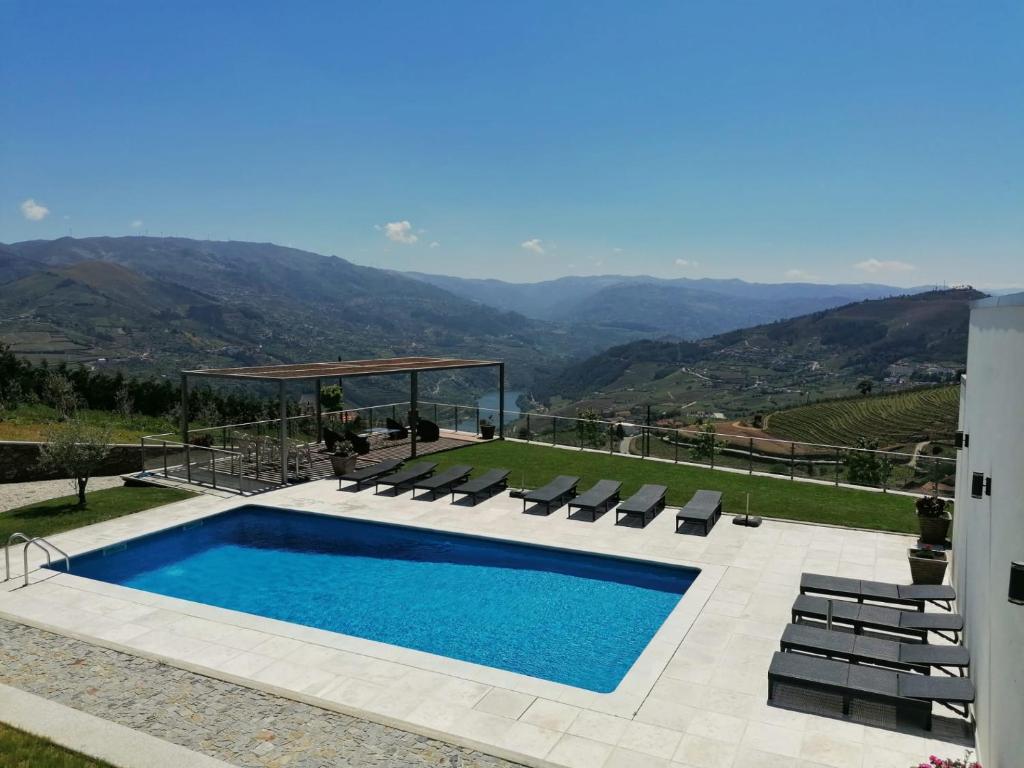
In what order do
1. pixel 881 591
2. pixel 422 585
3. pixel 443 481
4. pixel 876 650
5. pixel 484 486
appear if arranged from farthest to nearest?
pixel 443 481 → pixel 484 486 → pixel 422 585 → pixel 881 591 → pixel 876 650

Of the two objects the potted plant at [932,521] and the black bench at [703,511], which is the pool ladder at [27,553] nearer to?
the black bench at [703,511]

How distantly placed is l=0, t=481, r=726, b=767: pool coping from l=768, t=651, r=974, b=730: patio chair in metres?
1.28

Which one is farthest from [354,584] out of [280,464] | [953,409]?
[953,409]

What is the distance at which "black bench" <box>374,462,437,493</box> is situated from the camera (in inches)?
558

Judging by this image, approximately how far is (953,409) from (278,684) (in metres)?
64.1

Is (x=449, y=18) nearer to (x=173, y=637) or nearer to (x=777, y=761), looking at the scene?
(x=173, y=637)

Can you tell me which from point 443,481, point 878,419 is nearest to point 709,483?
point 443,481

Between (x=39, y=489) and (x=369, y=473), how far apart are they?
7943 millimetres

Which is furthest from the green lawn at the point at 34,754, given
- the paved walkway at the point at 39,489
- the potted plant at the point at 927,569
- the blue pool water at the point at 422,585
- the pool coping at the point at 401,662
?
the paved walkway at the point at 39,489

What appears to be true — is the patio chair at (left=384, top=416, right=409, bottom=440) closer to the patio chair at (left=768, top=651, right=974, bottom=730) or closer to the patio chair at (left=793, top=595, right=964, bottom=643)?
the patio chair at (left=793, top=595, right=964, bottom=643)

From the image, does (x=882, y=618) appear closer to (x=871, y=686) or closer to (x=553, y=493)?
(x=871, y=686)

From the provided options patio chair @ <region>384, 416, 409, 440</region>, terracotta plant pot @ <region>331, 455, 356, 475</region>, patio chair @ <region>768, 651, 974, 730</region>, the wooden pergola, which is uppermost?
the wooden pergola

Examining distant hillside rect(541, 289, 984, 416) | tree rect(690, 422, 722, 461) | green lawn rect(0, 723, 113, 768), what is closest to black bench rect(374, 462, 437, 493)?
tree rect(690, 422, 722, 461)

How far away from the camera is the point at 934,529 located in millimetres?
10453
